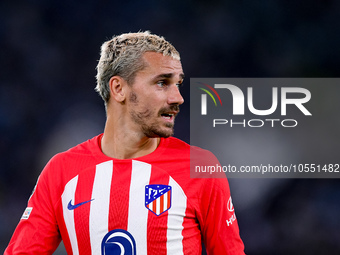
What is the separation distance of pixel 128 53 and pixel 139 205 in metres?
0.74

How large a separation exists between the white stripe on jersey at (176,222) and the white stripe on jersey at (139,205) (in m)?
0.11

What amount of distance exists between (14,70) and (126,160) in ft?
10.1

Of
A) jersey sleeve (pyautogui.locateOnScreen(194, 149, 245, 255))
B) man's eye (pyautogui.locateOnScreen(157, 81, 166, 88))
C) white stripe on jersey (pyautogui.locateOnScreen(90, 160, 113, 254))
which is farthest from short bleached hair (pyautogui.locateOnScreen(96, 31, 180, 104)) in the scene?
jersey sleeve (pyautogui.locateOnScreen(194, 149, 245, 255))

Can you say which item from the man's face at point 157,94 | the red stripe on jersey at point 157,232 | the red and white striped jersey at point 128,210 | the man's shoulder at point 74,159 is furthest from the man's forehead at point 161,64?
the red stripe on jersey at point 157,232

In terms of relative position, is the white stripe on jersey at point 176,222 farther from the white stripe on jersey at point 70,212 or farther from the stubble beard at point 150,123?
the white stripe on jersey at point 70,212

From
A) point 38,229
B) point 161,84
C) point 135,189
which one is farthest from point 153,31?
point 38,229

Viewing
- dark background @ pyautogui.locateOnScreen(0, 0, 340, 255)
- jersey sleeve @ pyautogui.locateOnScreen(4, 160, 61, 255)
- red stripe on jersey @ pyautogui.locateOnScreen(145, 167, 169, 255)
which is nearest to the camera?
red stripe on jersey @ pyautogui.locateOnScreen(145, 167, 169, 255)

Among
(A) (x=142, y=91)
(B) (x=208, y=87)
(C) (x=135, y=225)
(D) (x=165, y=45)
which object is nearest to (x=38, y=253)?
(C) (x=135, y=225)

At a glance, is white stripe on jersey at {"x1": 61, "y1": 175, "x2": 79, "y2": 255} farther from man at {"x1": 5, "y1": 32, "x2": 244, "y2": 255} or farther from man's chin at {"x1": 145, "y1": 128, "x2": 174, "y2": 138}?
man's chin at {"x1": 145, "y1": 128, "x2": 174, "y2": 138}

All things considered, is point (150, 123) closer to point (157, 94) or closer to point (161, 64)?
point (157, 94)

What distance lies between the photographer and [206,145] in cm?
439

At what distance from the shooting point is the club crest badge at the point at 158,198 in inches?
82.9

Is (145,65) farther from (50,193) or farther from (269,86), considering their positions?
(269,86)

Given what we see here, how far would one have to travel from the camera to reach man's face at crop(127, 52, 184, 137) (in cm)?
214
